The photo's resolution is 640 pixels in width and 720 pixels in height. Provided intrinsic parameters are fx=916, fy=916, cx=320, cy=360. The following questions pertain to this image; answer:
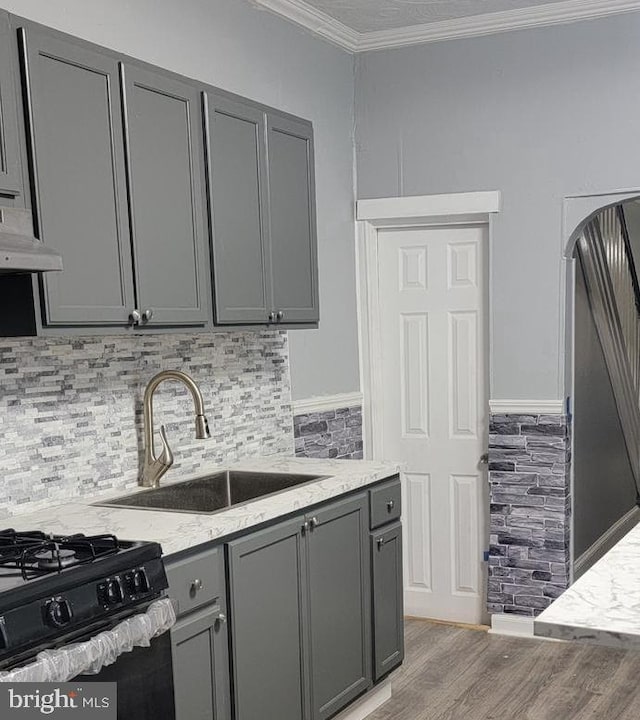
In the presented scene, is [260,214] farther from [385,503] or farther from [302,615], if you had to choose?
[302,615]

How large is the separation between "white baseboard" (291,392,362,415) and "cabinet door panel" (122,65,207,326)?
1.20 m

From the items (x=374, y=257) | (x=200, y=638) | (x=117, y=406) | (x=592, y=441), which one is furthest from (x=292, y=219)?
(x=592, y=441)

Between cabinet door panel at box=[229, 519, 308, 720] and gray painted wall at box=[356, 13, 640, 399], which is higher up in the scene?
gray painted wall at box=[356, 13, 640, 399]

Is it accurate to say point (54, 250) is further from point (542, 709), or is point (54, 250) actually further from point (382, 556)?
point (542, 709)

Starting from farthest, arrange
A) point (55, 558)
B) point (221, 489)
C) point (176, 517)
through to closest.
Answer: point (221, 489) < point (176, 517) < point (55, 558)

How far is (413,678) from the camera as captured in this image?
4008 mm

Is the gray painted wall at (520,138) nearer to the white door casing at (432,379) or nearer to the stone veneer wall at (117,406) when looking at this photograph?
the white door casing at (432,379)

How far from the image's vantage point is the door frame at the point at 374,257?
15.1 ft

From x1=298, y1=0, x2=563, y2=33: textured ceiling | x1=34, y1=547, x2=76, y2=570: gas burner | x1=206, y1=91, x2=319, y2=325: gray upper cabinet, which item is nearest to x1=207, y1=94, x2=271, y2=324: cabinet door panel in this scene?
x1=206, y1=91, x2=319, y2=325: gray upper cabinet

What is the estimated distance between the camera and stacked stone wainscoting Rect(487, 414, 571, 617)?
439 centimetres

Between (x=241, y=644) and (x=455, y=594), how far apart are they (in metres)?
2.19

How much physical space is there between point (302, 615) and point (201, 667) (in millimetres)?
565

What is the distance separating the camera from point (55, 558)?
2.20m

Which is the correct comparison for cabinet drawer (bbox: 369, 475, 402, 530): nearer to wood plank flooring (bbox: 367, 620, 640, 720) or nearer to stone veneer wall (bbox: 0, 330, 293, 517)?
stone veneer wall (bbox: 0, 330, 293, 517)
